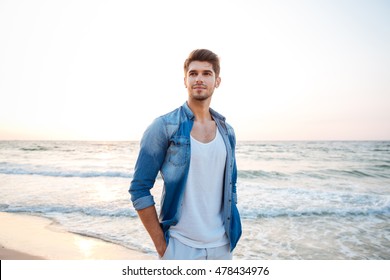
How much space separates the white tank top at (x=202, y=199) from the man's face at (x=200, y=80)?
1.29ft

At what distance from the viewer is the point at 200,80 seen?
7.79 ft

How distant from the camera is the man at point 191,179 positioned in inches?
86.8

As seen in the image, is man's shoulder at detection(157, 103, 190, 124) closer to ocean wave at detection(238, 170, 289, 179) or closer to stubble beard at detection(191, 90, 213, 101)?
stubble beard at detection(191, 90, 213, 101)

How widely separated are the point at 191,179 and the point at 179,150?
252 mm

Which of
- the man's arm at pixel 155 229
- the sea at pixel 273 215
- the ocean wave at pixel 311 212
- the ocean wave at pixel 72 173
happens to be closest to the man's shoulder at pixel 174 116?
the man's arm at pixel 155 229

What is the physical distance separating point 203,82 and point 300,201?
10032mm

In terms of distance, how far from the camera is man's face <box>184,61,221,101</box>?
2387mm

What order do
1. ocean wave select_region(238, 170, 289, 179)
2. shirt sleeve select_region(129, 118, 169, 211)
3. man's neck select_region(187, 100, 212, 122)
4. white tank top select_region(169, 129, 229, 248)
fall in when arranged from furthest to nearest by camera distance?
ocean wave select_region(238, 170, 289, 179), man's neck select_region(187, 100, 212, 122), white tank top select_region(169, 129, 229, 248), shirt sleeve select_region(129, 118, 169, 211)

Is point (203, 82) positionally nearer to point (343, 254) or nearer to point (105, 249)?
point (105, 249)

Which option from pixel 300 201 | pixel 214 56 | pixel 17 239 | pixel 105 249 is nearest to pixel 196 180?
pixel 214 56

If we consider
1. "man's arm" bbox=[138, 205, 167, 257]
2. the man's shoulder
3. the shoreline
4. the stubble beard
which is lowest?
the shoreline

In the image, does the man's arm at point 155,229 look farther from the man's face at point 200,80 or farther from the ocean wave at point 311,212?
the ocean wave at point 311,212

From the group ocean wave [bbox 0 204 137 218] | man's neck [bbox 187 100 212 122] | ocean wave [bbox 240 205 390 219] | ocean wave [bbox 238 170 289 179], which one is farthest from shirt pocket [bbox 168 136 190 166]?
ocean wave [bbox 238 170 289 179]

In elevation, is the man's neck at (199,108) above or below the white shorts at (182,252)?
above
